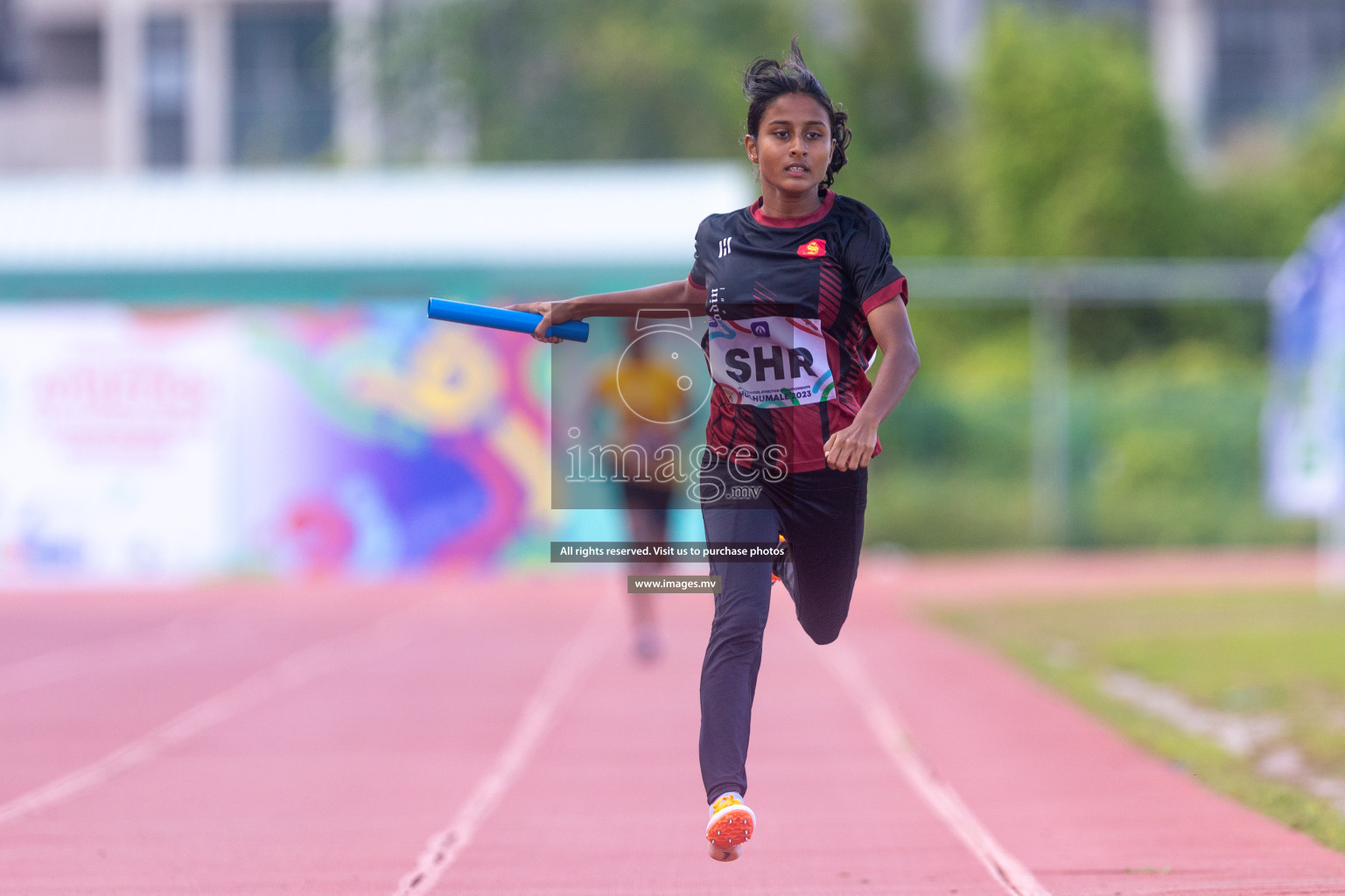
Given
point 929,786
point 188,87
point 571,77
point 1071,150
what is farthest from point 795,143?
point 188,87

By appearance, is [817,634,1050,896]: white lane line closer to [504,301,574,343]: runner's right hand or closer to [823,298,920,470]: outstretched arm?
[823,298,920,470]: outstretched arm

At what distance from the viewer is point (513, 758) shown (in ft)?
25.7

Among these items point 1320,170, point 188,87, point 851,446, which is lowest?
point 851,446

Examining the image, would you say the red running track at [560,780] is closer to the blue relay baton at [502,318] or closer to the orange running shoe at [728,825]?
the orange running shoe at [728,825]

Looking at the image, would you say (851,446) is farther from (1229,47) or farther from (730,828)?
(1229,47)

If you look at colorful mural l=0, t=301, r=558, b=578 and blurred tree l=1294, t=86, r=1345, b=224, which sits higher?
blurred tree l=1294, t=86, r=1345, b=224

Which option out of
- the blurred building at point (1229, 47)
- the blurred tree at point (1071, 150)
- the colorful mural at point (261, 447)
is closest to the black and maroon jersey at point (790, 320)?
the colorful mural at point (261, 447)

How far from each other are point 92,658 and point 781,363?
9.42m

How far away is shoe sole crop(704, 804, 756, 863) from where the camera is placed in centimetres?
394

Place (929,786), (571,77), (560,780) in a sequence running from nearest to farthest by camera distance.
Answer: (929,786) < (560,780) < (571,77)

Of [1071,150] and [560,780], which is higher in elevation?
[1071,150]

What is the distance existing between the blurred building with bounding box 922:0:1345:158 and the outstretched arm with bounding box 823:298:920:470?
5782 centimetres

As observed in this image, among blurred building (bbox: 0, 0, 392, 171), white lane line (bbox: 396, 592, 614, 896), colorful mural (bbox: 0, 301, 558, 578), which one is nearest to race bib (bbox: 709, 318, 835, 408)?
white lane line (bbox: 396, 592, 614, 896)

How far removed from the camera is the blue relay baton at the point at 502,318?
14.3 ft
